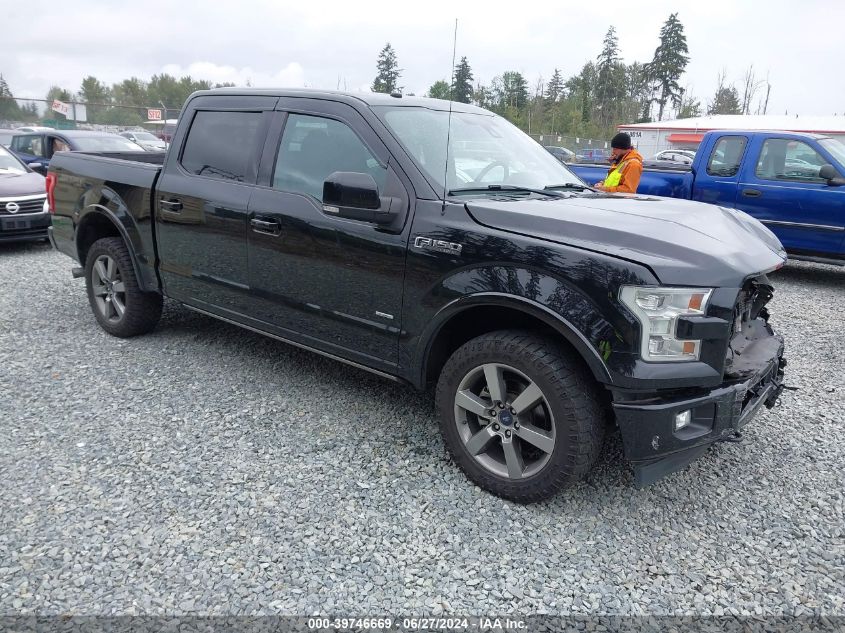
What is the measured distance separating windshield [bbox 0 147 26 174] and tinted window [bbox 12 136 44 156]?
3.10 metres

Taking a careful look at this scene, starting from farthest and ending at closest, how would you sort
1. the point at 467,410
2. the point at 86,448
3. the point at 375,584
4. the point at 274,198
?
the point at 274,198 → the point at 86,448 → the point at 467,410 → the point at 375,584

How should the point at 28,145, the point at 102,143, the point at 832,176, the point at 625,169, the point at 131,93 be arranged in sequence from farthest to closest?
the point at 131,93
the point at 28,145
the point at 102,143
the point at 832,176
the point at 625,169

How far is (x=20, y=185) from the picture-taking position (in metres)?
8.89

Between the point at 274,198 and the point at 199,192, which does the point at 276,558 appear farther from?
the point at 199,192

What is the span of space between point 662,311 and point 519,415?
0.79 metres

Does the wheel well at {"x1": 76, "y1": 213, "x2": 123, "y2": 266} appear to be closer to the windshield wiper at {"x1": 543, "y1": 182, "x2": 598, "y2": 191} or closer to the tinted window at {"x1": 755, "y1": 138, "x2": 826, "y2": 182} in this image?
the windshield wiper at {"x1": 543, "y1": 182, "x2": 598, "y2": 191}

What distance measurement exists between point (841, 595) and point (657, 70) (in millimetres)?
75962

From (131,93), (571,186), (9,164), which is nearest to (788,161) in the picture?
(571,186)

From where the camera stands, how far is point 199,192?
14.0 feet

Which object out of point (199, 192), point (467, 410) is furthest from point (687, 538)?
point (199, 192)

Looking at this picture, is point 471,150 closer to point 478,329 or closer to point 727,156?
point 478,329

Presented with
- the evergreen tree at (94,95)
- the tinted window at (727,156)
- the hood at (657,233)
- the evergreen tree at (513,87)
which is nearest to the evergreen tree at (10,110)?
the evergreen tree at (94,95)

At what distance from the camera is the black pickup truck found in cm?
270

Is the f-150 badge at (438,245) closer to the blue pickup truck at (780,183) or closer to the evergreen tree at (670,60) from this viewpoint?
the blue pickup truck at (780,183)
